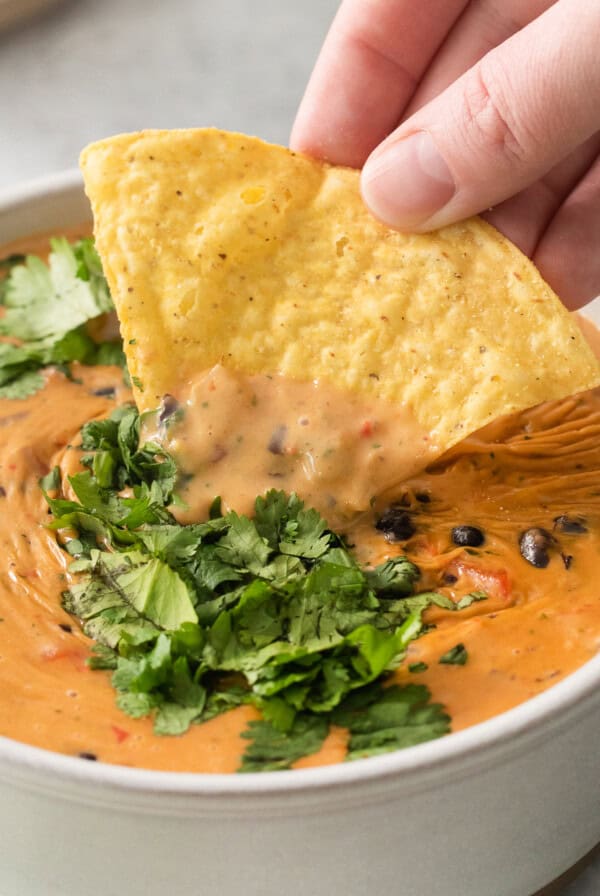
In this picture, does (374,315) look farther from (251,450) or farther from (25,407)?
(25,407)

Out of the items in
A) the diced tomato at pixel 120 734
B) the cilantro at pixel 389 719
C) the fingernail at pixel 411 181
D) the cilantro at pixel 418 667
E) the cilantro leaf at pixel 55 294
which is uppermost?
the fingernail at pixel 411 181

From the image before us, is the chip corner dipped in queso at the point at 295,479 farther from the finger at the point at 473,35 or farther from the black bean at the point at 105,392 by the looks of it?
the finger at the point at 473,35

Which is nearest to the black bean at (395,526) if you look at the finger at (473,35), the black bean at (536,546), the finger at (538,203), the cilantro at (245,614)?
the cilantro at (245,614)

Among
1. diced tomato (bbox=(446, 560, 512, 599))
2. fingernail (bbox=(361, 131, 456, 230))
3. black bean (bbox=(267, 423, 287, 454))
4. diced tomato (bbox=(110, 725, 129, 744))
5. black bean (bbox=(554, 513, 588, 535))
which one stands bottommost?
black bean (bbox=(554, 513, 588, 535))

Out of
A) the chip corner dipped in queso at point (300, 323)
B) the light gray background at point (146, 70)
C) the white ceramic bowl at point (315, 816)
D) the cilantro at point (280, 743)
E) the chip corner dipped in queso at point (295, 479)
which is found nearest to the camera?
the white ceramic bowl at point (315, 816)

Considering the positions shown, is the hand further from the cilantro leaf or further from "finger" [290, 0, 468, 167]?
the cilantro leaf

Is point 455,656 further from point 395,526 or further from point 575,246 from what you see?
point 575,246

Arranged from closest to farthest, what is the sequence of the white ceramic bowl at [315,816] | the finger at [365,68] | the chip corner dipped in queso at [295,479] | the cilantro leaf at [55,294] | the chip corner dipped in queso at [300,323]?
the white ceramic bowl at [315,816]
the chip corner dipped in queso at [295,479]
the chip corner dipped in queso at [300,323]
the finger at [365,68]
the cilantro leaf at [55,294]

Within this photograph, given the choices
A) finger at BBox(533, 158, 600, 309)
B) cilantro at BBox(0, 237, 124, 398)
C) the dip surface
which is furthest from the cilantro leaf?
finger at BBox(533, 158, 600, 309)
